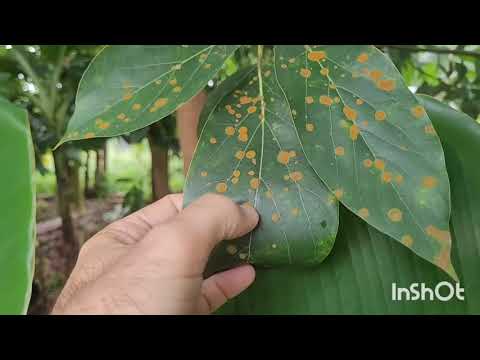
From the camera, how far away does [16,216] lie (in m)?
0.24

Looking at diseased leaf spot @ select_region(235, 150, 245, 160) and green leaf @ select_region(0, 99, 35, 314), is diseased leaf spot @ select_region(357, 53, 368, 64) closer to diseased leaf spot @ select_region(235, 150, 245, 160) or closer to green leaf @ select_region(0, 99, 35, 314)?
diseased leaf spot @ select_region(235, 150, 245, 160)

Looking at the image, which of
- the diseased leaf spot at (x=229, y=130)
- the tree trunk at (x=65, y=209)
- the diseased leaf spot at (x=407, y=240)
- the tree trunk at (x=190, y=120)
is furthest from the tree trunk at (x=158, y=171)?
the diseased leaf spot at (x=407, y=240)

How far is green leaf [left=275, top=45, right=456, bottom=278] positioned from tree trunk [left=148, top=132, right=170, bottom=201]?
1.53 feet

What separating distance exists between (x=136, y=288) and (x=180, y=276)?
3 centimetres

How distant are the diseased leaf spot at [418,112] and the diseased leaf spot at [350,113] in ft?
0.12

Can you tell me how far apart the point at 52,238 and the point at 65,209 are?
1.17 feet

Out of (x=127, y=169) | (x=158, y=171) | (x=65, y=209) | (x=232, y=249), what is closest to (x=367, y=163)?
(x=232, y=249)

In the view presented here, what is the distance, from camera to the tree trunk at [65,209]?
0.92 metres

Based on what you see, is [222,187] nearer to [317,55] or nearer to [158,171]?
[317,55]

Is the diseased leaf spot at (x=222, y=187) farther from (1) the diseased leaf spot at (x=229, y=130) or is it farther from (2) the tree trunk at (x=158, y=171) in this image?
(2) the tree trunk at (x=158, y=171)

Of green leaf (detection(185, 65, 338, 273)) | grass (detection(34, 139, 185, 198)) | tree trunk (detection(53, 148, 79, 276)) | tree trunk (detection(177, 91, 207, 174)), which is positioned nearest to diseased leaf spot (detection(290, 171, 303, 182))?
green leaf (detection(185, 65, 338, 273))

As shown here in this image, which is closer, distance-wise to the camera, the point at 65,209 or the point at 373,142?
the point at 373,142
